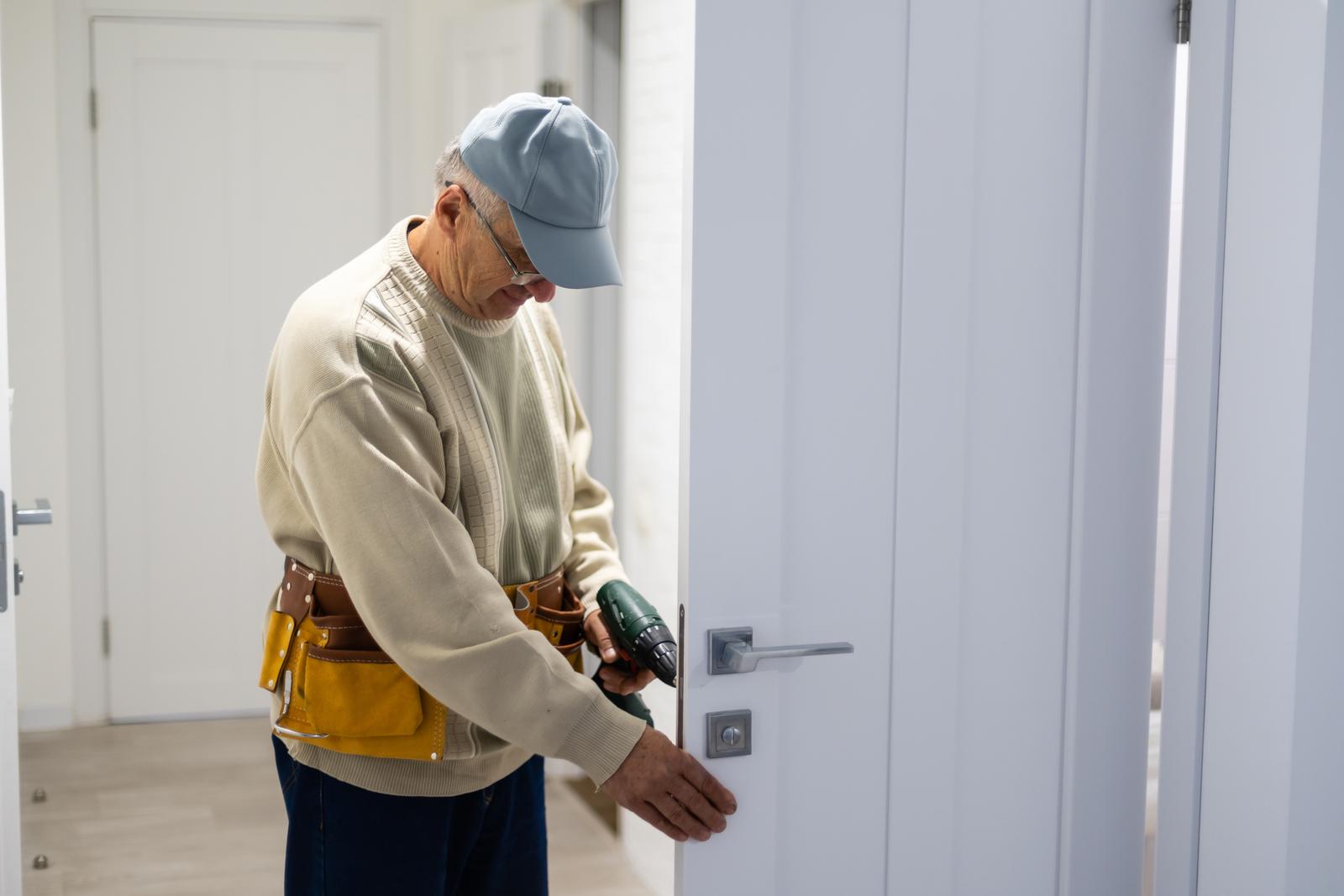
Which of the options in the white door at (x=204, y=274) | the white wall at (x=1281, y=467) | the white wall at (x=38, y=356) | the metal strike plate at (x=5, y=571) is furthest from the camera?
the white door at (x=204, y=274)

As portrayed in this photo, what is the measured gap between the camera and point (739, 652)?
4.75ft

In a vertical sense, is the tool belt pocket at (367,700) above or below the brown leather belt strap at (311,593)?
below

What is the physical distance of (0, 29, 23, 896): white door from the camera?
1660 mm

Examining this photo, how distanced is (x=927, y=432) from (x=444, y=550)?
24.7 inches

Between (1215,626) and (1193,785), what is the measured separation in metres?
0.23

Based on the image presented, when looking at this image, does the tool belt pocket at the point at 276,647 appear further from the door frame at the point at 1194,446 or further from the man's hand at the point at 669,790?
the door frame at the point at 1194,446

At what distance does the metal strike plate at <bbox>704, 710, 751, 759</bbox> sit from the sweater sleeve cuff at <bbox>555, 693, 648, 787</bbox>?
94 millimetres

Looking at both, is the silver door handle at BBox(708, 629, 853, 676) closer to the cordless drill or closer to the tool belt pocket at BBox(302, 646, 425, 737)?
the cordless drill

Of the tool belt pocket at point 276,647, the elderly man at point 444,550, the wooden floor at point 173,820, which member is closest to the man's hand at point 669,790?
the elderly man at point 444,550

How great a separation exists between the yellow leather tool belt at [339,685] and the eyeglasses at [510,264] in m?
0.41

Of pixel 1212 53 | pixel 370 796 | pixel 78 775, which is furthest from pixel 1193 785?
pixel 78 775

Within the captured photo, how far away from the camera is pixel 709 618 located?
1.45 m

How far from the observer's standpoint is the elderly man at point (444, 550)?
140 cm

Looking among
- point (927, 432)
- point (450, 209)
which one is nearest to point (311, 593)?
point (450, 209)
